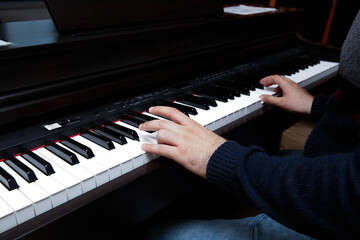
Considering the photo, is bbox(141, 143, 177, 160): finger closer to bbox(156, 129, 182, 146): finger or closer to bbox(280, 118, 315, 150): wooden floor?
bbox(156, 129, 182, 146): finger

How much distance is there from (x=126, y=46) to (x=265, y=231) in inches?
27.8

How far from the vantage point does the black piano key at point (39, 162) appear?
26.3 inches

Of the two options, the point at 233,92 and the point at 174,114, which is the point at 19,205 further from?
the point at 233,92

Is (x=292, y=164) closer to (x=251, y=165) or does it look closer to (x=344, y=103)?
(x=251, y=165)

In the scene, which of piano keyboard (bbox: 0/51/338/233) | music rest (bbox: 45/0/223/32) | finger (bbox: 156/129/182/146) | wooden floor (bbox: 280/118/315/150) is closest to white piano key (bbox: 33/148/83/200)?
piano keyboard (bbox: 0/51/338/233)

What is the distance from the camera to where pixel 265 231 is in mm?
875

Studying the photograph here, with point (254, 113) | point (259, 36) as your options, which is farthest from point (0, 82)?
point (259, 36)

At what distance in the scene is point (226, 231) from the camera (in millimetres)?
865

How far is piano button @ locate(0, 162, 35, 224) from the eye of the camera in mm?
571

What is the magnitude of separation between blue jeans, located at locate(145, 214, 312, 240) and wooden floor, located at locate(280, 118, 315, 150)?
5.85 feet

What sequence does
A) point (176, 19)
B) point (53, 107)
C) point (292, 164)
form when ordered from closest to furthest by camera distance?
point (292, 164)
point (53, 107)
point (176, 19)

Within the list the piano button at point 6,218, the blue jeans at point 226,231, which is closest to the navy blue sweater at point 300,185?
the blue jeans at point 226,231

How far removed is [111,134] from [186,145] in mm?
202

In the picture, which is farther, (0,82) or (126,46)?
(126,46)
